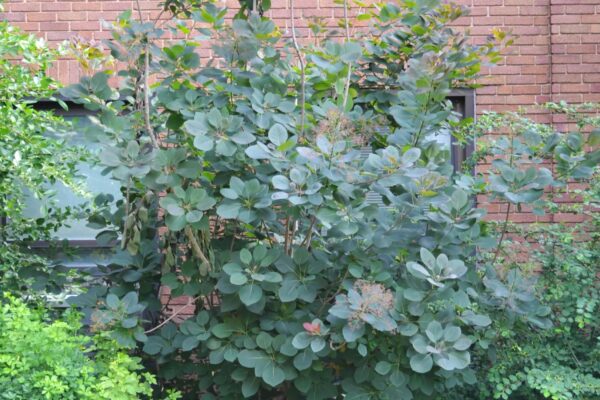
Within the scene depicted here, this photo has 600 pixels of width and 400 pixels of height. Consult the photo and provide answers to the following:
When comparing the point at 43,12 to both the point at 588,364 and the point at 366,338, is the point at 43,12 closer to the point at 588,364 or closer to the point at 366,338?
the point at 366,338

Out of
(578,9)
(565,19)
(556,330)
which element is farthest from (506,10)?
(556,330)

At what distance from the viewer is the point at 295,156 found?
3455 millimetres

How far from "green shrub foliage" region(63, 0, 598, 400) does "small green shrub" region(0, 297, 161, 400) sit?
30cm

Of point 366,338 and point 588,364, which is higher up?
point 366,338

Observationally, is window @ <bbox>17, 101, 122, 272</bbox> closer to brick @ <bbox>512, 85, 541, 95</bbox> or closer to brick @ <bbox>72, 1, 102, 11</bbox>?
brick @ <bbox>72, 1, 102, 11</bbox>

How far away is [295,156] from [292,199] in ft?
1.09

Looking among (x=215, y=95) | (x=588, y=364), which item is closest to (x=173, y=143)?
(x=215, y=95)

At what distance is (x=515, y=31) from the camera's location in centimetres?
611

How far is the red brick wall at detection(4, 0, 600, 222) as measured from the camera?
606cm

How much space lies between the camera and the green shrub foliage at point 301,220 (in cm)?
340

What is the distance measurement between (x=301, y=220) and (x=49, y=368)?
1.59m

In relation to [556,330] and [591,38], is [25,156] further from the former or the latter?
[591,38]

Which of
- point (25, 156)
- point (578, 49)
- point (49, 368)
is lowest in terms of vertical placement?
point (49, 368)

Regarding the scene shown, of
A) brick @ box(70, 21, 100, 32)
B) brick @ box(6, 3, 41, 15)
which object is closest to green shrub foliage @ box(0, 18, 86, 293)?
brick @ box(70, 21, 100, 32)
